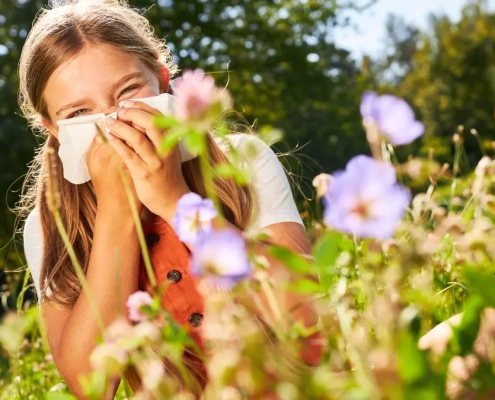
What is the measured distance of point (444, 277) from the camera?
1676 millimetres

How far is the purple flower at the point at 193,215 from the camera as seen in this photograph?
61 centimetres

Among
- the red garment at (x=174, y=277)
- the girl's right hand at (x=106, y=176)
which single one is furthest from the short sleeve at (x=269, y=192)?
the girl's right hand at (x=106, y=176)

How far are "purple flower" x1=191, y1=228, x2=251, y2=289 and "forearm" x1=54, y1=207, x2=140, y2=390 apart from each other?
3.53 ft

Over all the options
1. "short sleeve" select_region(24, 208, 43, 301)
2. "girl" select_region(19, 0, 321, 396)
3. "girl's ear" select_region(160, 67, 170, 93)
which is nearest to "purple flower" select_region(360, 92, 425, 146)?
"girl" select_region(19, 0, 321, 396)

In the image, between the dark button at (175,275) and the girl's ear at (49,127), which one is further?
the girl's ear at (49,127)

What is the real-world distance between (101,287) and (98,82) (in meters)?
0.50

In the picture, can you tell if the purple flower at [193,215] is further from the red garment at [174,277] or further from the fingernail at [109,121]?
the red garment at [174,277]

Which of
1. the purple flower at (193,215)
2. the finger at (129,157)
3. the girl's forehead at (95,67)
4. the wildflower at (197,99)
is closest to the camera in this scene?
the wildflower at (197,99)

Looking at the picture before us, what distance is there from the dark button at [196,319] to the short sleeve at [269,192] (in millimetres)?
261

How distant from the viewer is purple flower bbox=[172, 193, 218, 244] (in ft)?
2.01

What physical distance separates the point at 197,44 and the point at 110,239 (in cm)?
1033

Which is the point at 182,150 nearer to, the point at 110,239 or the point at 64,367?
the point at 110,239

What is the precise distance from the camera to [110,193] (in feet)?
5.69

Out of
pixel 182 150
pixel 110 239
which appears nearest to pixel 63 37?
pixel 182 150
